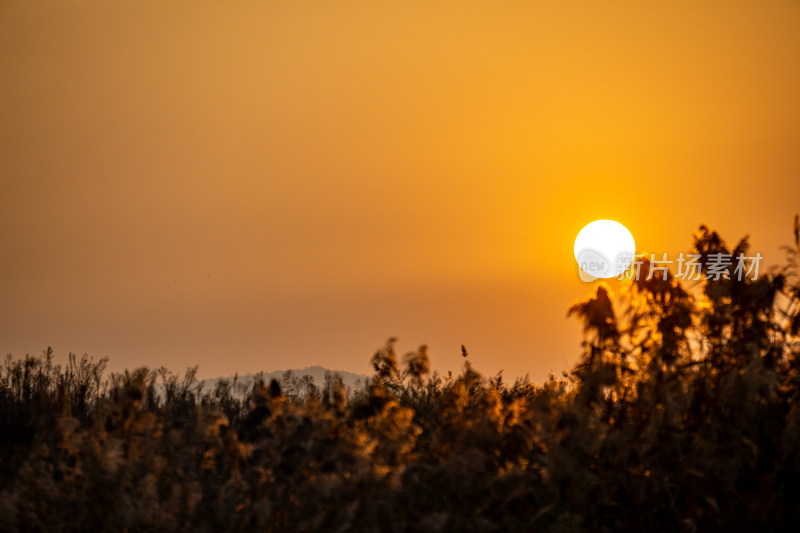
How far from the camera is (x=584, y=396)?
23.5 ft

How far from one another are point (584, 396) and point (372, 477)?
6.50 ft

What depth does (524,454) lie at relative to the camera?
25.8 ft

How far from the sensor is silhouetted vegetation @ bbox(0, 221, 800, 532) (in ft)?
20.2

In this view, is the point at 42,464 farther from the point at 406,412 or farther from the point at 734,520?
the point at 734,520

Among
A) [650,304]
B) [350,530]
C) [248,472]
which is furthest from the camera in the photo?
[650,304]

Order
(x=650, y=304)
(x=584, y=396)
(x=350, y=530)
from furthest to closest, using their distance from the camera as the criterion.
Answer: (x=650, y=304), (x=584, y=396), (x=350, y=530)

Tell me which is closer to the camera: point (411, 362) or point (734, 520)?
point (734, 520)

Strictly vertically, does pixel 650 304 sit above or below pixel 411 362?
above

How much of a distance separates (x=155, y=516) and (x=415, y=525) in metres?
1.72

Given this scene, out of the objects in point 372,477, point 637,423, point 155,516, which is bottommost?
point 155,516

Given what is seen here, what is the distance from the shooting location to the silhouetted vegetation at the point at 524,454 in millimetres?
6160

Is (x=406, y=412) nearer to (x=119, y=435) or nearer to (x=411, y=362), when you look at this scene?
(x=411, y=362)

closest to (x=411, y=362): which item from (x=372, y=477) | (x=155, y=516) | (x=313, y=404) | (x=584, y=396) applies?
(x=313, y=404)

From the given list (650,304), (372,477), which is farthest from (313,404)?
(650,304)
